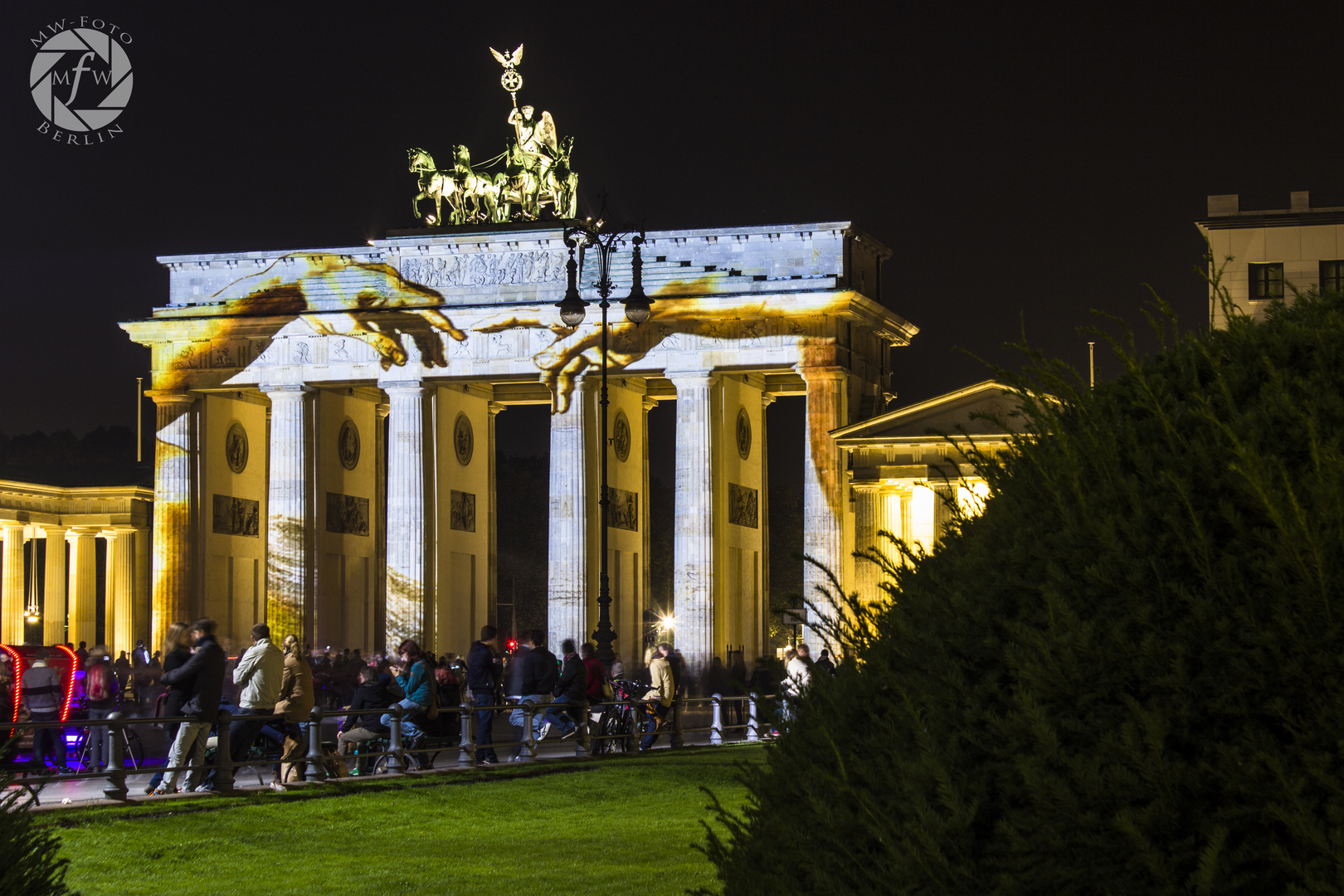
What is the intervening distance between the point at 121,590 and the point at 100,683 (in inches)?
2196

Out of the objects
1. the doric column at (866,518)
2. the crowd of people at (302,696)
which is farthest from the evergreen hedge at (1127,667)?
the doric column at (866,518)

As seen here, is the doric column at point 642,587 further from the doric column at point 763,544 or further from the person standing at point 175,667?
the person standing at point 175,667

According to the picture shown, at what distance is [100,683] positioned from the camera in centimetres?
2592

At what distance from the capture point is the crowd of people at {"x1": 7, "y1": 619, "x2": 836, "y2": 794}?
21.7m

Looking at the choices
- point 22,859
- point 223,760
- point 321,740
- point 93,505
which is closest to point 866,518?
point 321,740

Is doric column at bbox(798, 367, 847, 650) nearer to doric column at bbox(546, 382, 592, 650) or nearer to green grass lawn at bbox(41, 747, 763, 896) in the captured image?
doric column at bbox(546, 382, 592, 650)

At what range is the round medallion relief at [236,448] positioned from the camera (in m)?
67.7

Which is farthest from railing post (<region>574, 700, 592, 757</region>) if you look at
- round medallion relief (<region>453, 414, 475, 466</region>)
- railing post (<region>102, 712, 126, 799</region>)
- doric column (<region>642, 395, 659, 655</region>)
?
round medallion relief (<region>453, 414, 475, 466</region>)

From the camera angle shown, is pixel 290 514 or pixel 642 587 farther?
pixel 642 587

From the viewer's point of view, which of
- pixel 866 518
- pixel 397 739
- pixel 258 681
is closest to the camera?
pixel 258 681

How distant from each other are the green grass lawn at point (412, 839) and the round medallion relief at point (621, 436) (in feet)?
134

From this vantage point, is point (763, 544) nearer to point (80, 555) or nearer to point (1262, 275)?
point (1262, 275)

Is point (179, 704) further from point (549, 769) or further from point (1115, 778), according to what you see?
point (1115, 778)

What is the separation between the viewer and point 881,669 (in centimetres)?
479
